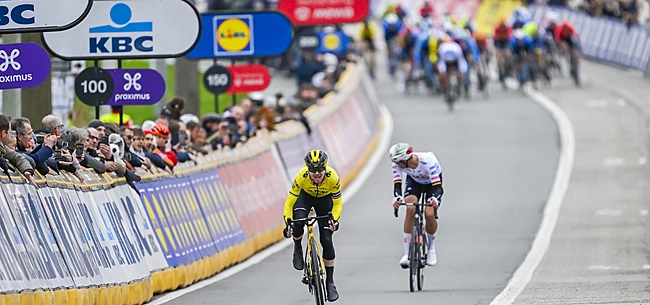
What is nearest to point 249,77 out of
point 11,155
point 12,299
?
point 11,155

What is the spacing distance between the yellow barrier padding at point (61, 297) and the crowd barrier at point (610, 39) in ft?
111

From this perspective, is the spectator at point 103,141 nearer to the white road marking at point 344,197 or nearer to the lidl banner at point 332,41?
the white road marking at point 344,197

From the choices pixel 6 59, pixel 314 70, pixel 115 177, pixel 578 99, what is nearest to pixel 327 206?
pixel 115 177

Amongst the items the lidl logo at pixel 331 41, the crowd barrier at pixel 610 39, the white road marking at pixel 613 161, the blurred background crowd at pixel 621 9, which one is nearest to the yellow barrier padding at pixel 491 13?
the crowd barrier at pixel 610 39

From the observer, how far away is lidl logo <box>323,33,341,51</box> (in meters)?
36.8

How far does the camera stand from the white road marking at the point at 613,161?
30.0 m

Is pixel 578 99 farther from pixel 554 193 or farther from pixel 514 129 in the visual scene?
pixel 554 193

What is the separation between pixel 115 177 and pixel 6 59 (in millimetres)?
2430

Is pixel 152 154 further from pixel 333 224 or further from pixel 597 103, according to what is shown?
pixel 597 103

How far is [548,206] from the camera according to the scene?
2498 cm

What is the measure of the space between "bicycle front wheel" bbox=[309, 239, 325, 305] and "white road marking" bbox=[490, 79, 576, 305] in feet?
5.35

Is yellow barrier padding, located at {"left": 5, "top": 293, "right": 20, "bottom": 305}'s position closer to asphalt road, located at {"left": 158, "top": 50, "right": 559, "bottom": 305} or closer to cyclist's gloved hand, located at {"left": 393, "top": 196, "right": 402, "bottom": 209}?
asphalt road, located at {"left": 158, "top": 50, "right": 559, "bottom": 305}

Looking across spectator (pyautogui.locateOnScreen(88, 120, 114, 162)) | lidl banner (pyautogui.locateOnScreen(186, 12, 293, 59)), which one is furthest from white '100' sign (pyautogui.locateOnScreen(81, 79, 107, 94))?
lidl banner (pyautogui.locateOnScreen(186, 12, 293, 59))

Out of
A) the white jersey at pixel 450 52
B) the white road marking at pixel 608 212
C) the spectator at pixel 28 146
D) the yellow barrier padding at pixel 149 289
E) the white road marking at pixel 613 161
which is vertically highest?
the spectator at pixel 28 146
